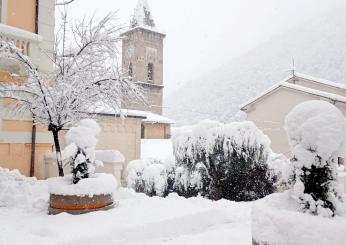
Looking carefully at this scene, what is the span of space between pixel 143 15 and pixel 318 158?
4342cm

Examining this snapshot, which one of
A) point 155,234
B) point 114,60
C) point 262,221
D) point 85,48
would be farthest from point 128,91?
point 262,221

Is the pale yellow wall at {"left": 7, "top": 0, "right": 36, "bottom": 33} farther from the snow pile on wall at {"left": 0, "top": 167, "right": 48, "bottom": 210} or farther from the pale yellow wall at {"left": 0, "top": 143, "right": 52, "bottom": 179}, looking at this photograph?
the snow pile on wall at {"left": 0, "top": 167, "right": 48, "bottom": 210}

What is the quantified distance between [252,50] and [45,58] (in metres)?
71.0

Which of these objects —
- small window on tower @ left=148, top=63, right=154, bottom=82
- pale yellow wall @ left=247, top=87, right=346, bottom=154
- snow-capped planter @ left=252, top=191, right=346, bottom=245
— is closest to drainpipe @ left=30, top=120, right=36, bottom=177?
snow-capped planter @ left=252, top=191, right=346, bottom=245

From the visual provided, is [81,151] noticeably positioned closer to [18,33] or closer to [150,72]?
[18,33]

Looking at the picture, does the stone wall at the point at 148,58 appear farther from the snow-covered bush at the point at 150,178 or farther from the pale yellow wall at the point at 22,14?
the pale yellow wall at the point at 22,14

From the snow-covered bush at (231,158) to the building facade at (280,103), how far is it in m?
8.83

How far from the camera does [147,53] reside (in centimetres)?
4284

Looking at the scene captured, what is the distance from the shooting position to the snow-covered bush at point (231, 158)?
1177cm

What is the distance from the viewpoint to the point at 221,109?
47.8 metres

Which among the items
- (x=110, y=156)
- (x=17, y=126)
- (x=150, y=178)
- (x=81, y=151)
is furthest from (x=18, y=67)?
(x=150, y=178)

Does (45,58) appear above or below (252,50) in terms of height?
below

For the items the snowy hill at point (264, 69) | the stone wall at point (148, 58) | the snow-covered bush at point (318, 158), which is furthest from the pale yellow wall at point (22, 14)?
the snowy hill at point (264, 69)

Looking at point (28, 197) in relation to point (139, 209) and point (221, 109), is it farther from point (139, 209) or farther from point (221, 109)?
point (221, 109)
